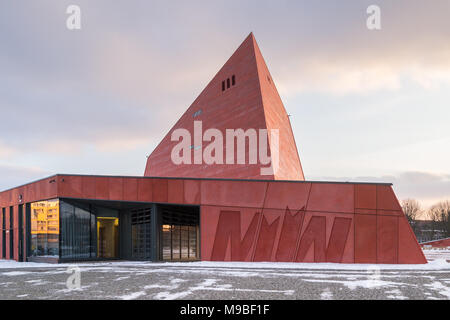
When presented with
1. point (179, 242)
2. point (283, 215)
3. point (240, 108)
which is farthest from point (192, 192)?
point (240, 108)

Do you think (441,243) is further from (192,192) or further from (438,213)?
(438,213)

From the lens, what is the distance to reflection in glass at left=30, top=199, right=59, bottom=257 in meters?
21.6

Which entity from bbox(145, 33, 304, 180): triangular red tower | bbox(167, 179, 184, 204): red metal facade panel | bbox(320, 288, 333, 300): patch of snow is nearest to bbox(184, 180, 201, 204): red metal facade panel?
bbox(167, 179, 184, 204): red metal facade panel

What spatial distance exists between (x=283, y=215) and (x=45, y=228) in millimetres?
14535

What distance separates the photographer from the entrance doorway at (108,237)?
24.4 m

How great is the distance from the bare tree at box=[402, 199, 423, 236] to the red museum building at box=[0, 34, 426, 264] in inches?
2562

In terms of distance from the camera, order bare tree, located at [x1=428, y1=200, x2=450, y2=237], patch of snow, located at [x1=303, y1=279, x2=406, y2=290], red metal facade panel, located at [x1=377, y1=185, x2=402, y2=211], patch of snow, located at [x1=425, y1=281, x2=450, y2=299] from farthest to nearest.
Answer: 1. bare tree, located at [x1=428, y1=200, x2=450, y2=237]
2. red metal facade panel, located at [x1=377, y1=185, x2=402, y2=211]
3. patch of snow, located at [x1=303, y1=279, x2=406, y2=290]
4. patch of snow, located at [x1=425, y1=281, x2=450, y2=299]

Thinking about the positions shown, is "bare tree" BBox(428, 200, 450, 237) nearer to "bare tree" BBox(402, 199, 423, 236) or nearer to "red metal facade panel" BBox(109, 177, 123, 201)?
"bare tree" BBox(402, 199, 423, 236)

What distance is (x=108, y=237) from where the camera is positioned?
Result: 25219mm

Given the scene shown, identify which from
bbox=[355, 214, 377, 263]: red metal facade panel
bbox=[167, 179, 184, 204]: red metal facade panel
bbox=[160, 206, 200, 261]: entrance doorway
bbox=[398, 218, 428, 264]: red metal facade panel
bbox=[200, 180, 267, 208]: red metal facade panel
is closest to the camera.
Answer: bbox=[398, 218, 428, 264]: red metal facade panel
